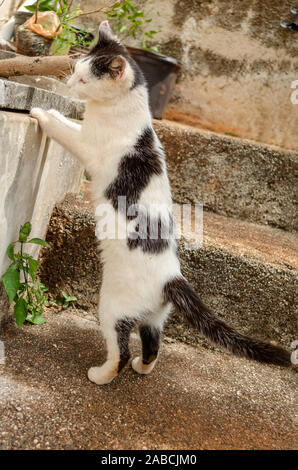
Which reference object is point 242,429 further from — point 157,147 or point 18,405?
point 157,147

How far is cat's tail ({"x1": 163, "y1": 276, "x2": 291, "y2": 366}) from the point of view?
1.28m

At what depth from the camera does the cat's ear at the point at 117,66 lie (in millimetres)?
1426

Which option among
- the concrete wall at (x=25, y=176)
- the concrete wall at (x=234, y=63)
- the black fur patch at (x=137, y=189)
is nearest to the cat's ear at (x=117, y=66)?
the black fur patch at (x=137, y=189)

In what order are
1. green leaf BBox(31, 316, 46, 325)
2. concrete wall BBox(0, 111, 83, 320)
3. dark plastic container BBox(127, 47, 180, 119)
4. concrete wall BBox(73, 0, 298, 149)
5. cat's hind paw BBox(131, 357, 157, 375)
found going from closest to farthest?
concrete wall BBox(0, 111, 83, 320), cat's hind paw BBox(131, 357, 157, 375), green leaf BBox(31, 316, 46, 325), dark plastic container BBox(127, 47, 180, 119), concrete wall BBox(73, 0, 298, 149)

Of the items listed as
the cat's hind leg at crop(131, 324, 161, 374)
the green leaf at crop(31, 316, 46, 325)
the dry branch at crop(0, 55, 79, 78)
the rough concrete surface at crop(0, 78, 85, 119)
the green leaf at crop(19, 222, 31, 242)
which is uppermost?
the dry branch at crop(0, 55, 79, 78)

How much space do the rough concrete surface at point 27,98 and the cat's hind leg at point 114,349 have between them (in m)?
0.82

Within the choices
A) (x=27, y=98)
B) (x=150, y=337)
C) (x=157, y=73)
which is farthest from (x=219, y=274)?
(x=157, y=73)

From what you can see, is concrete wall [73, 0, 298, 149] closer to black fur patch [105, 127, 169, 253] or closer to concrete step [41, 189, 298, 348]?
concrete step [41, 189, 298, 348]

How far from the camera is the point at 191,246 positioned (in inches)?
72.0

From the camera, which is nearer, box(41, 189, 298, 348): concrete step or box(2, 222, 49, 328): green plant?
box(2, 222, 49, 328): green plant

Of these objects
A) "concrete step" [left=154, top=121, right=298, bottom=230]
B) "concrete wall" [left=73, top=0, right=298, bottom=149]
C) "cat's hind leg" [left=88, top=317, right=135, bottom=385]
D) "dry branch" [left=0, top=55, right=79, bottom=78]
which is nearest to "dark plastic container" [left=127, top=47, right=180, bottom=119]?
"concrete wall" [left=73, top=0, right=298, bottom=149]

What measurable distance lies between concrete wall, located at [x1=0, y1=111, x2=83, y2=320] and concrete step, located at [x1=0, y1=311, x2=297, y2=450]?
0.28 meters

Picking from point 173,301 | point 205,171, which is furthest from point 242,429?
point 205,171

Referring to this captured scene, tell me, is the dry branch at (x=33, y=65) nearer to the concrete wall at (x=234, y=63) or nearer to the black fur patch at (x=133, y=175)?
the black fur patch at (x=133, y=175)
